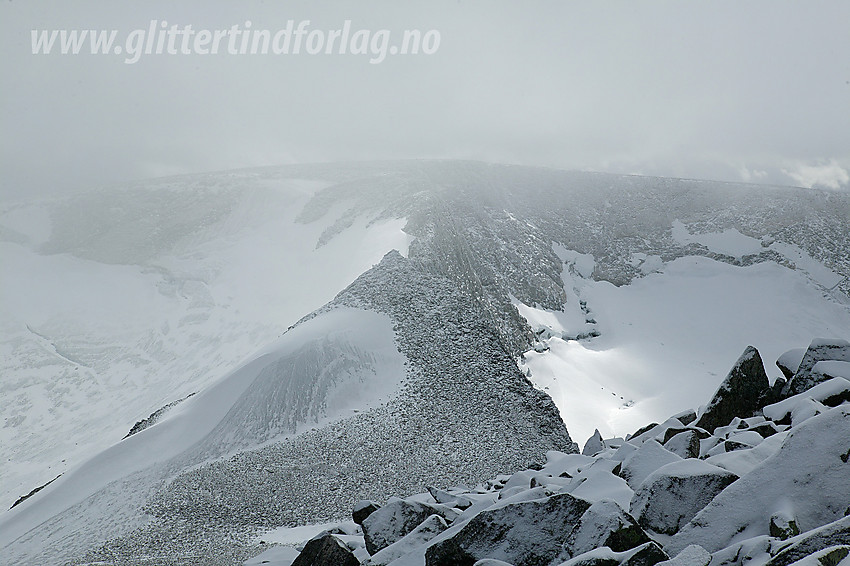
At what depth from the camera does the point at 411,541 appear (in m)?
6.66

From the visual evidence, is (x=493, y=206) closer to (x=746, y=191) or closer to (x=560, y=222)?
(x=560, y=222)

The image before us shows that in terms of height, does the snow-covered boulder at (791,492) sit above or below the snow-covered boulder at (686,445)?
above

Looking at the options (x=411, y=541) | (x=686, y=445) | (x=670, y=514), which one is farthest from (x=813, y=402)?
(x=411, y=541)

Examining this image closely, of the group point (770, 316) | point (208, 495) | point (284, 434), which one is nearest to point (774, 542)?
point (208, 495)

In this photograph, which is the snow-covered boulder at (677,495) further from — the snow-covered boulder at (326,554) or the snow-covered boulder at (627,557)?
the snow-covered boulder at (326,554)

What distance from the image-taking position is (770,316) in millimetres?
52344

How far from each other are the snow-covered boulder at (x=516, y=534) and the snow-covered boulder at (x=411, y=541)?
582 millimetres

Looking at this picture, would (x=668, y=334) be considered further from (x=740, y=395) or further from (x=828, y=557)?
(x=828, y=557)

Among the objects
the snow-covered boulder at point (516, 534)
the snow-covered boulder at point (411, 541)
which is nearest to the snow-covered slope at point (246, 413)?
the snow-covered boulder at point (411, 541)

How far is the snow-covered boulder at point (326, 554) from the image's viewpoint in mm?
6910

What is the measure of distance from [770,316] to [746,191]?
65.9 feet

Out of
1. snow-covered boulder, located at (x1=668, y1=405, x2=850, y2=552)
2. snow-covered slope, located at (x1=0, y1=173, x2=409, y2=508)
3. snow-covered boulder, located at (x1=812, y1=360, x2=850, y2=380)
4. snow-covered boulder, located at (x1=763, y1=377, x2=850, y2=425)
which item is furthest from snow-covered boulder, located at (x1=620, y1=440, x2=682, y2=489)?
snow-covered slope, located at (x1=0, y1=173, x2=409, y2=508)

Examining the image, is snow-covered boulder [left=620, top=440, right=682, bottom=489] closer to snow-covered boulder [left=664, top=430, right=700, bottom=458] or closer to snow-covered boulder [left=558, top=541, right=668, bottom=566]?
snow-covered boulder [left=664, top=430, right=700, bottom=458]

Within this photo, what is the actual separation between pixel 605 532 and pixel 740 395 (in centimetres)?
756
